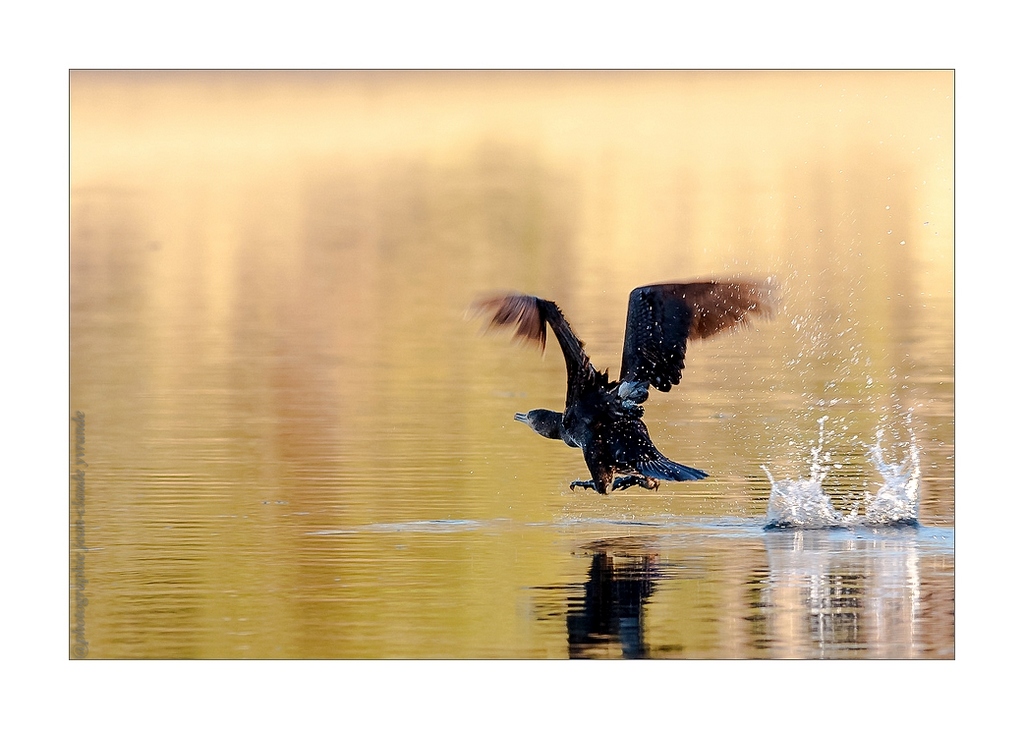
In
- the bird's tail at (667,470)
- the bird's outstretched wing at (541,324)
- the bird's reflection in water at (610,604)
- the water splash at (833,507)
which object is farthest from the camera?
the water splash at (833,507)

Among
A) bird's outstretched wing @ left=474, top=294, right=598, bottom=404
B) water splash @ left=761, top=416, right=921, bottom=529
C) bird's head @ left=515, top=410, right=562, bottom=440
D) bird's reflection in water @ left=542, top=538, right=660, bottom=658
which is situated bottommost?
bird's reflection in water @ left=542, top=538, right=660, bottom=658

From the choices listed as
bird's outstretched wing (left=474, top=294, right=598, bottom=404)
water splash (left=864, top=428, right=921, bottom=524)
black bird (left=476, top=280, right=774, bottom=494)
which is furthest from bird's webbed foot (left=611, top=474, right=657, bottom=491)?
water splash (left=864, top=428, right=921, bottom=524)

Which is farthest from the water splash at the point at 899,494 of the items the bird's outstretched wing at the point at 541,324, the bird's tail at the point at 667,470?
the bird's outstretched wing at the point at 541,324

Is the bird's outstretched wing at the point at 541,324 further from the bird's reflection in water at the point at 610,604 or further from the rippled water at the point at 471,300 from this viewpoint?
the bird's reflection in water at the point at 610,604

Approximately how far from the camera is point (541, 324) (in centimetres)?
750

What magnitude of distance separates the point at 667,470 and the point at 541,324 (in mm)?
951

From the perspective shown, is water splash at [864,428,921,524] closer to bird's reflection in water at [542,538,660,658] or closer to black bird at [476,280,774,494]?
black bird at [476,280,774,494]

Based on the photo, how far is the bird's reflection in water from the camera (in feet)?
20.6

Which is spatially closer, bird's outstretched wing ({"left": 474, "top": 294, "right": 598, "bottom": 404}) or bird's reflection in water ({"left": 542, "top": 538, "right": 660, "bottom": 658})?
bird's reflection in water ({"left": 542, "top": 538, "right": 660, "bottom": 658})

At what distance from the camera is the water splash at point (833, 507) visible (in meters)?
7.71

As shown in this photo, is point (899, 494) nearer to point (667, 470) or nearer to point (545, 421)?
point (667, 470)

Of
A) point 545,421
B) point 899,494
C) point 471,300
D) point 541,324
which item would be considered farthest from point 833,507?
point 471,300

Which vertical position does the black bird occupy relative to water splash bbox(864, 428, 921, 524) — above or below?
above

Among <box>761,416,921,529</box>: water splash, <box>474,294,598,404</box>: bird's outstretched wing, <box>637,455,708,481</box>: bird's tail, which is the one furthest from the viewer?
<box>761,416,921,529</box>: water splash
